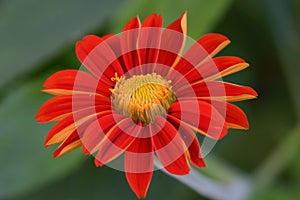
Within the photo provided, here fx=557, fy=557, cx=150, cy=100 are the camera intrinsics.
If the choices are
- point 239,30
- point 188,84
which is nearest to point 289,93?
point 239,30

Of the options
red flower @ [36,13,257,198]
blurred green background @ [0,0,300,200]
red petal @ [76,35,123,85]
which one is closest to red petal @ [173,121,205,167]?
red flower @ [36,13,257,198]

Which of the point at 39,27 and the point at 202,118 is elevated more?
the point at 202,118

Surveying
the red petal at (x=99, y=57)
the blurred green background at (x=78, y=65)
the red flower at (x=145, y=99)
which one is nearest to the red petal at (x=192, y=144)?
the red flower at (x=145, y=99)

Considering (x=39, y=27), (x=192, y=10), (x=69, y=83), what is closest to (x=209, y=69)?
(x=69, y=83)

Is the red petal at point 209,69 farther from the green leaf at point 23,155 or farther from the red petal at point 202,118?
the green leaf at point 23,155

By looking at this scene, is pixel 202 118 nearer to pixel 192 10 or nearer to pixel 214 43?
pixel 214 43

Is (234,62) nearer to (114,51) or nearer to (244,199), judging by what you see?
(114,51)

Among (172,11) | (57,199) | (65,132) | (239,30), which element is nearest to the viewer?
(65,132)
